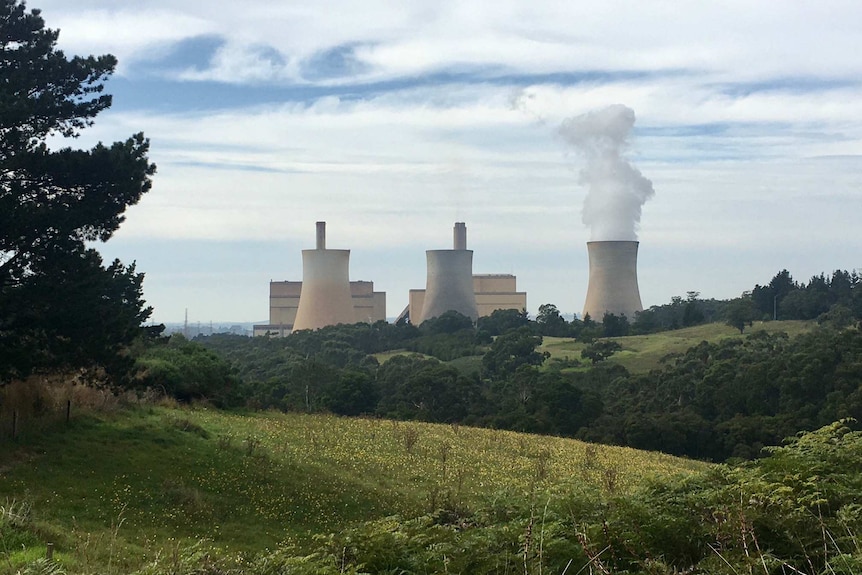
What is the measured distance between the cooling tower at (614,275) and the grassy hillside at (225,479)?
23.7 metres

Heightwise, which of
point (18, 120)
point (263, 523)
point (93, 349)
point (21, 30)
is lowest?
point (263, 523)

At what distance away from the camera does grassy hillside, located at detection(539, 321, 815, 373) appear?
117ft

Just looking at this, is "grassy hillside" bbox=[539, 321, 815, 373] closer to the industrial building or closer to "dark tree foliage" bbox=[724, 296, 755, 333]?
"dark tree foliage" bbox=[724, 296, 755, 333]

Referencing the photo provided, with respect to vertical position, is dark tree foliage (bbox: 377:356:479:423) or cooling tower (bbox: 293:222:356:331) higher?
cooling tower (bbox: 293:222:356:331)

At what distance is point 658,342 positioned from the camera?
39500 mm

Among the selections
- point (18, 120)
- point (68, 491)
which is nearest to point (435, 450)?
point (68, 491)

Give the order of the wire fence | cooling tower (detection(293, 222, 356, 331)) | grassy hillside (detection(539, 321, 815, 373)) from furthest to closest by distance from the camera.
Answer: cooling tower (detection(293, 222, 356, 331)) → grassy hillside (detection(539, 321, 815, 373)) → the wire fence

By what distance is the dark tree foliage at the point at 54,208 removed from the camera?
916cm

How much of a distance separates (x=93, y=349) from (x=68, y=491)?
223 cm

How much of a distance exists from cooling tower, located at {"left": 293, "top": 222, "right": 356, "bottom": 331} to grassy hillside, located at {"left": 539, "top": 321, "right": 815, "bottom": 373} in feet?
31.2

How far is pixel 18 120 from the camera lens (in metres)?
9.23

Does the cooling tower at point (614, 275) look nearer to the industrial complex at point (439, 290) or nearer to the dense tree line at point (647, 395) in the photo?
the industrial complex at point (439, 290)

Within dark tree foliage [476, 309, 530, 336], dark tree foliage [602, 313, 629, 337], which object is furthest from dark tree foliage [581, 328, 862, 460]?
dark tree foliage [476, 309, 530, 336]

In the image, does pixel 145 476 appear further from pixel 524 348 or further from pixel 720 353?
pixel 524 348
